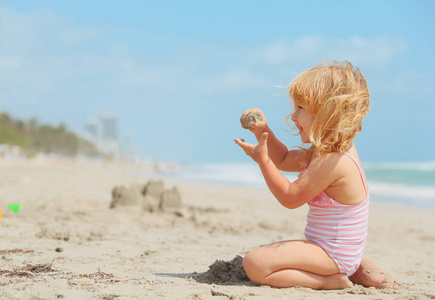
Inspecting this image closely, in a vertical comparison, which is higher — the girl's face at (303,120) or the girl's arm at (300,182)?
the girl's face at (303,120)

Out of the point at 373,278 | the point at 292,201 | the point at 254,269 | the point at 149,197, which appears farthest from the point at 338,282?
the point at 149,197

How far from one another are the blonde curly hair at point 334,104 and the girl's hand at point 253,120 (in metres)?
0.25

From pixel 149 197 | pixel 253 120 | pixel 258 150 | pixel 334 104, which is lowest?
pixel 149 197

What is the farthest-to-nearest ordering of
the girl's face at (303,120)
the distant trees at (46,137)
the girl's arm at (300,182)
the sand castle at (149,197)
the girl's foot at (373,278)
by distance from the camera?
the distant trees at (46,137), the sand castle at (149,197), the girl's foot at (373,278), the girl's face at (303,120), the girl's arm at (300,182)

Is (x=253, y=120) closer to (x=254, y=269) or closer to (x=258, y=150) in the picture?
(x=258, y=150)

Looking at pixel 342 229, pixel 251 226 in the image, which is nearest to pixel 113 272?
pixel 342 229

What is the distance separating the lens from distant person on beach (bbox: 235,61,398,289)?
92.9 inches

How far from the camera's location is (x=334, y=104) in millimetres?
2352

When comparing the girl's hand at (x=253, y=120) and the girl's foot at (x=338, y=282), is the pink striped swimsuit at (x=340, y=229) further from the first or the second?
the girl's hand at (x=253, y=120)

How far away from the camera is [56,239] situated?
3969 millimetres

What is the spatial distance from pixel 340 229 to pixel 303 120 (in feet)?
2.14

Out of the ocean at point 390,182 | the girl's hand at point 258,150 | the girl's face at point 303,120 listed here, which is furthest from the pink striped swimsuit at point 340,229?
the ocean at point 390,182

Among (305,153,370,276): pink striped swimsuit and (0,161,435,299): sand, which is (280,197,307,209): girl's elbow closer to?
(305,153,370,276): pink striped swimsuit

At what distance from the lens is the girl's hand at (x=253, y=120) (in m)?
2.52
